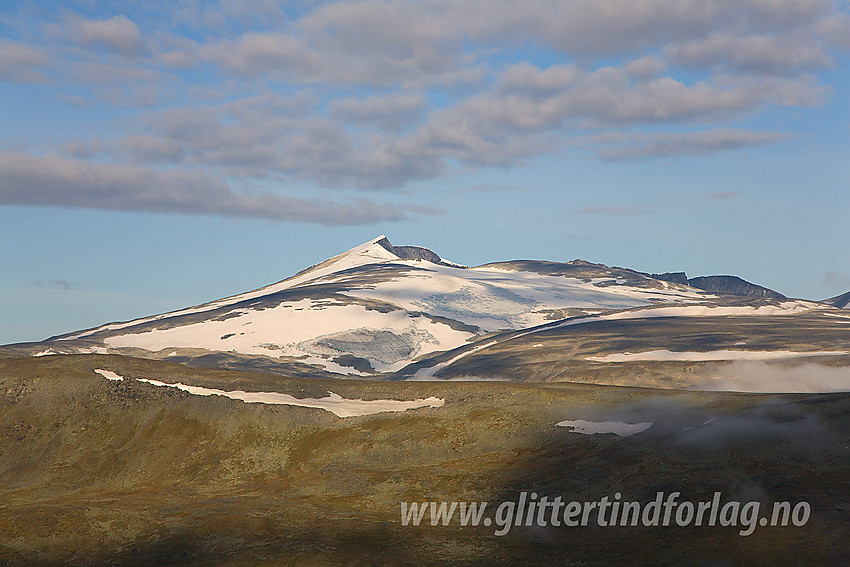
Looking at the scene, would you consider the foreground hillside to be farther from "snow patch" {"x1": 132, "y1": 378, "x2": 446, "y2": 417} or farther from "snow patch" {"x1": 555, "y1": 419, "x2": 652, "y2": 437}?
"snow patch" {"x1": 132, "y1": 378, "x2": 446, "y2": 417}

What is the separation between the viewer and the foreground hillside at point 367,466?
6425cm

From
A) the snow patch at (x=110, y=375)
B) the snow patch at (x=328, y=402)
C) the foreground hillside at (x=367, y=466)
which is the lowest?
the foreground hillside at (x=367, y=466)

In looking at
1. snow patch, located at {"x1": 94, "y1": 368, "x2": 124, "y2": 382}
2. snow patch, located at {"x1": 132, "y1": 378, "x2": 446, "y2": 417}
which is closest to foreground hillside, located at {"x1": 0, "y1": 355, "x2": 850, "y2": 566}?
snow patch, located at {"x1": 94, "y1": 368, "x2": 124, "y2": 382}

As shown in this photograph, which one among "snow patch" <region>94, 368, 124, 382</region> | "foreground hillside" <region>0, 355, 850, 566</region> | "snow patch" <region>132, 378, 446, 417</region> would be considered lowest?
"foreground hillside" <region>0, 355, 850, 566</region>

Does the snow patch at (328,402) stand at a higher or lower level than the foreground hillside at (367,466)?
higher

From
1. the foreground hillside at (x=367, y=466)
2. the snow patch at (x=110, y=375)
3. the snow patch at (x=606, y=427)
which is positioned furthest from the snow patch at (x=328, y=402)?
the snow patch at (x=606, y=427)

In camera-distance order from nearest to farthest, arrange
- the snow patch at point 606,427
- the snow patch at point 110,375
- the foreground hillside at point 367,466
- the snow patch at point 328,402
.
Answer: the foreground hillside at point 367,466, the snow patch at point 606,427, the snow patch at point 328,402, the snow patch at point 110,375

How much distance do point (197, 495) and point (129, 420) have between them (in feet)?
73.3

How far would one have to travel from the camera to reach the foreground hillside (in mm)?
64250

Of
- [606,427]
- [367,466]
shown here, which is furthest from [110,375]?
[606,427]

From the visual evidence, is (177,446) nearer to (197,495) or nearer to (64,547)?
(197,495)

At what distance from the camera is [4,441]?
332 ft

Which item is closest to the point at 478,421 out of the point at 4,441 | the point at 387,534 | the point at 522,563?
the point at 387,534

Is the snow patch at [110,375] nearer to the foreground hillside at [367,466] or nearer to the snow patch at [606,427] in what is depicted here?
the foreground hillside at [367,466]
